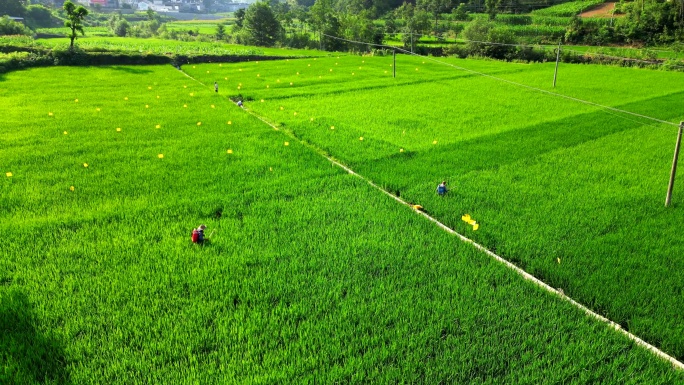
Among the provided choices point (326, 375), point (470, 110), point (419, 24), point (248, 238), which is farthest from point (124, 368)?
point (419, 24)

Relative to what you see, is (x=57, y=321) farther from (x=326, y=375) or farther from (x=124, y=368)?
(x=326, y=375)

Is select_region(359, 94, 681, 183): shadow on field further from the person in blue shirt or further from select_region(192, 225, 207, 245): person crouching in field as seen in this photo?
select_region(192, 225, 207, 245): person crouching in field

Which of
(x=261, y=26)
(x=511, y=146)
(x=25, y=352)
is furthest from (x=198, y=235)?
(x=261, y=26)

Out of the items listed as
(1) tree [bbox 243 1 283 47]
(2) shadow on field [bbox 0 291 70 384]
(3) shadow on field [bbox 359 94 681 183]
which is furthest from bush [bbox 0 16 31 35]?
(2) shadow on field [bbox 0 291 70 384]

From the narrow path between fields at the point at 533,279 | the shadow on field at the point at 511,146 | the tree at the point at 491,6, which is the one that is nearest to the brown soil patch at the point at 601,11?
the tree at the point at 491,6

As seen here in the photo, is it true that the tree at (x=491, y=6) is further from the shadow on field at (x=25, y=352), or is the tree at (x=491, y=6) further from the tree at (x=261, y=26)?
the shadow on field at (x=25, y=352)

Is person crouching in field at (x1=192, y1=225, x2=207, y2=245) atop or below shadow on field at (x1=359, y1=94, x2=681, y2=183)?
below
